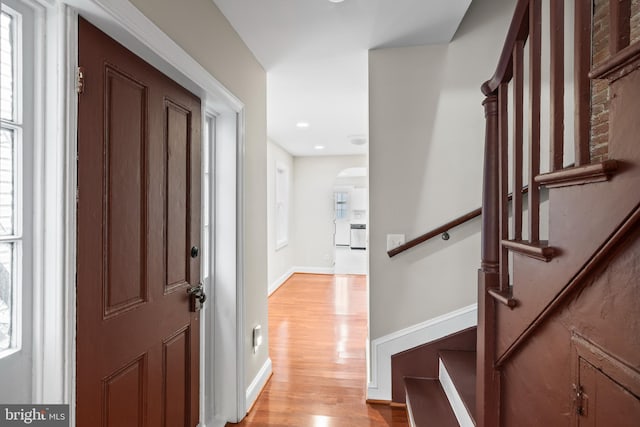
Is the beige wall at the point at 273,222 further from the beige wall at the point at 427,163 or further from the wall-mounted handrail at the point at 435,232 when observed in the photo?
the wall-mounted handrail at the point at 435,232

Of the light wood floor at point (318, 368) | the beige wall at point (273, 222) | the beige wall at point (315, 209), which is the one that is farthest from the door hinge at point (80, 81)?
the beige wall at point (315, 209)

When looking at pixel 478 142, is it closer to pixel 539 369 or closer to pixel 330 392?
pixel 539 369

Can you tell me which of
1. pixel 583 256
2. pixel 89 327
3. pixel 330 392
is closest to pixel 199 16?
pixel 89 327

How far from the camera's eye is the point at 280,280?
5430 mm

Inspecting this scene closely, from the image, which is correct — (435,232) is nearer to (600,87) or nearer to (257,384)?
(600,87)

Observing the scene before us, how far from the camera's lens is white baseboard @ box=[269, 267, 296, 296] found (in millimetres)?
4977

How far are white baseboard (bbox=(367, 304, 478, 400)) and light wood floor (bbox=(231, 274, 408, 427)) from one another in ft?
0.40

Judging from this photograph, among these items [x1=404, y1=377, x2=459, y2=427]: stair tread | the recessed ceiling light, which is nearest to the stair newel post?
[x1=404, y1=377, x2=459, y2=427]: stair tread

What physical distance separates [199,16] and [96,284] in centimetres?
126

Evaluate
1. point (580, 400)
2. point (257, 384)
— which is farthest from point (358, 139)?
point (580, 400)

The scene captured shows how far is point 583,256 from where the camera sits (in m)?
0.67

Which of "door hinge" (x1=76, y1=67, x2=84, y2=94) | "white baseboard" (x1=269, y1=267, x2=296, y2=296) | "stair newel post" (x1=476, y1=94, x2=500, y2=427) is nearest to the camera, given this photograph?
"door hinge" (x1=76, y1=67, x2=84, y2=94)

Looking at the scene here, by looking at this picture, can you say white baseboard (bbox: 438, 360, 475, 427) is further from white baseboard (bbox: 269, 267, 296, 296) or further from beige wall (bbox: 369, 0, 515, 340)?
white baseboard (bbox: 269, 267, 296, 296)

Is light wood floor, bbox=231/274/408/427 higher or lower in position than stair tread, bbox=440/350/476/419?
lower
